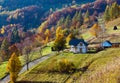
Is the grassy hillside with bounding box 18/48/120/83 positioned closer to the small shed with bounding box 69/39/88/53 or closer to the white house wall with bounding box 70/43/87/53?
the white house wall with bounding box 70/43/87/53

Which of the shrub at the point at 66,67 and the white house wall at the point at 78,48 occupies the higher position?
the white house wall at the point at 78,48

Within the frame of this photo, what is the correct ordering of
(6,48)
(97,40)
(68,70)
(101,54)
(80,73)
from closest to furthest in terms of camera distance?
(80,73) < (68,70) < (101,54) < (97,40) < (6,48)

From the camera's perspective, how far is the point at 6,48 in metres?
126

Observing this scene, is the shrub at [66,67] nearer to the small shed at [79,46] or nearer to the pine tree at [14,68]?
the pine tree at [14,68]

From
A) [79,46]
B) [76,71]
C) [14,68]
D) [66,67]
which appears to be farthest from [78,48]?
[14,68]

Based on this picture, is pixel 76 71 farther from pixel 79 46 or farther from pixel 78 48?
pixel 79 46

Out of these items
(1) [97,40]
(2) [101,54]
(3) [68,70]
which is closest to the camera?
(3) [68,70]

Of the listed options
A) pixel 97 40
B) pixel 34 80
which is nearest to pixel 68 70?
pixel 34 80

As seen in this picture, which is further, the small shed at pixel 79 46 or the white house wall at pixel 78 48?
the small shed at pixel 79 46

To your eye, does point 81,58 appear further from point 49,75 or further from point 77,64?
point 49,75

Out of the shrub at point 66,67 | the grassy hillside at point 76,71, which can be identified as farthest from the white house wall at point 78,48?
the shrub at point 66,67

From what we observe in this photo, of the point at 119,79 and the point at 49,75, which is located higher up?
the point at 119,79

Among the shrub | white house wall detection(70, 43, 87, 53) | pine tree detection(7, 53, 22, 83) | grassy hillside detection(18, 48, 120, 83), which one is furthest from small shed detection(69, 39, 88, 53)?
pine tree detection(7, 53, 22, 83)

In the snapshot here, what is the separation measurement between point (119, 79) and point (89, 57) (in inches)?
2340
